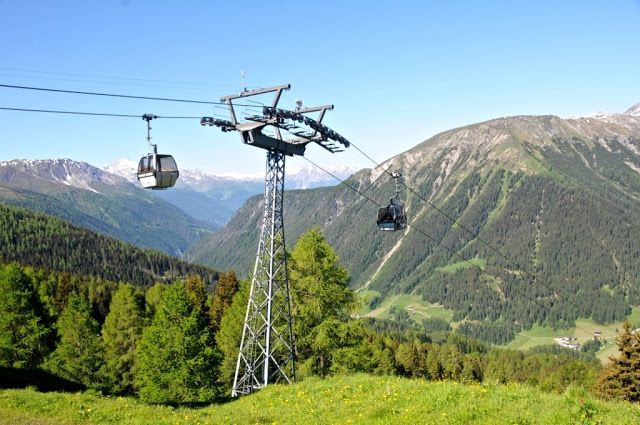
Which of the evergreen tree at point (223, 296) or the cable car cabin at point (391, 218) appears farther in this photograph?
the evergreen tree at point (223, 296)

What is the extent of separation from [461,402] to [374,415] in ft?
8.45

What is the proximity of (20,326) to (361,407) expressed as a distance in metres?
37.9

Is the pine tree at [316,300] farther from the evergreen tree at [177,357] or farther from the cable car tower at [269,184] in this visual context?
the evergreen tree at [177,357]

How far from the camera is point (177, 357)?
121 ft

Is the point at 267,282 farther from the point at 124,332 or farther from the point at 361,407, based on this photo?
the point at 124,332

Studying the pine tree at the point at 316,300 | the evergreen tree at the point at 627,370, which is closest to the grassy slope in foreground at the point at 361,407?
the pine tree at the point at 316,300

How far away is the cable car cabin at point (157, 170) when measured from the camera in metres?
21.9

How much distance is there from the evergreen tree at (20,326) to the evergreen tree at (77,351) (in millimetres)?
1441

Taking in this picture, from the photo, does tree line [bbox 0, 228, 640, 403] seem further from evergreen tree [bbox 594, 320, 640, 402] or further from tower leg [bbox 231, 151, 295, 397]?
tower leg [bbox 231, 151, 295, 397]

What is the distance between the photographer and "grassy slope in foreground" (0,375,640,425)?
528 inches

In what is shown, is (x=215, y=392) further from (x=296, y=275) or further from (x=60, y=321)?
(x=60, y=321)

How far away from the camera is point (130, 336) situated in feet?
182

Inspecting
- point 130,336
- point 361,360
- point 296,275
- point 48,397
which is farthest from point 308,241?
point 130,336

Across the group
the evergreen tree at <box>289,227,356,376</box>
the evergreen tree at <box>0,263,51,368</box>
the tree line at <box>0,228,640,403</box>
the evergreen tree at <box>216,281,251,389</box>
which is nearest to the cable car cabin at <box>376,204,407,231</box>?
the evergreen tree at <box>289,227,356,376</box>
